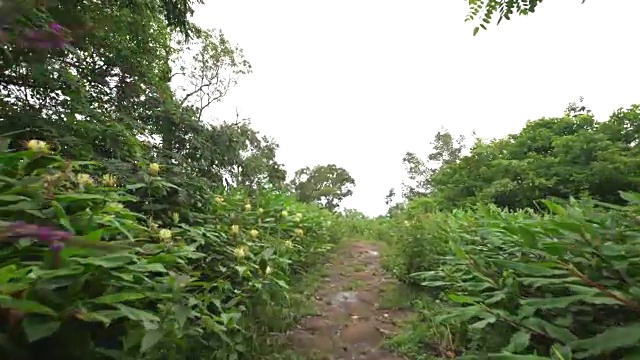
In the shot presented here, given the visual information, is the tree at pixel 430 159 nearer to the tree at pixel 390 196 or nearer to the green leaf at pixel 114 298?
the tree at pixel 390 196

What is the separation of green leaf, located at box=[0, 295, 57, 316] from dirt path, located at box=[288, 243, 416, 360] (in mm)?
1654

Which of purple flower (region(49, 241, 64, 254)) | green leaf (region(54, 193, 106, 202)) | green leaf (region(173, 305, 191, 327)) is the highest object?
green leaf (region(54, 193, 106, 202))

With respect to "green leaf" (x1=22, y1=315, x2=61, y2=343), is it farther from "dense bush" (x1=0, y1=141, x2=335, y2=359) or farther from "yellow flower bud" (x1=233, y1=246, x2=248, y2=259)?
"yellow flower bud" (x1=233, y1=246, x2=248, y2=259)

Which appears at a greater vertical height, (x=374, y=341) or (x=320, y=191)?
(x=320, y=191)

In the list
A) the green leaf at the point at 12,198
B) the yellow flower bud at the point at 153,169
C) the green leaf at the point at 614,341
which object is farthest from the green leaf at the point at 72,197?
the green leaf at the point at 614,341

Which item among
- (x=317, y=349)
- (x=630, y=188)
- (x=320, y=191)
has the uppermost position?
(x=320, y=191)

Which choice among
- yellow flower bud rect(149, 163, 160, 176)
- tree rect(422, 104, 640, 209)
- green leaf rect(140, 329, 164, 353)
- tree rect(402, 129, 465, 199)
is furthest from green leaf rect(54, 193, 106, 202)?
tree rect(402, 129, 465, 199)

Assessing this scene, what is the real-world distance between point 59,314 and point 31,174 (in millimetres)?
708

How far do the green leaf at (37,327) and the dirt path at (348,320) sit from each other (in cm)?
162

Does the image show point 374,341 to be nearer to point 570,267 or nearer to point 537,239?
point 537,239

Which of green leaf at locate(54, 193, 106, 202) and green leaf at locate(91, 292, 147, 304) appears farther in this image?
green leaf at locate(54, 193, 106, 202)

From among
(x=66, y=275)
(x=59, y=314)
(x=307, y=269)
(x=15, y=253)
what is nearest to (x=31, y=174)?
(x=15, y=253)

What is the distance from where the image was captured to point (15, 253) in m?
1.27

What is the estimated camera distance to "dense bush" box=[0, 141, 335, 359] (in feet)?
3.50
